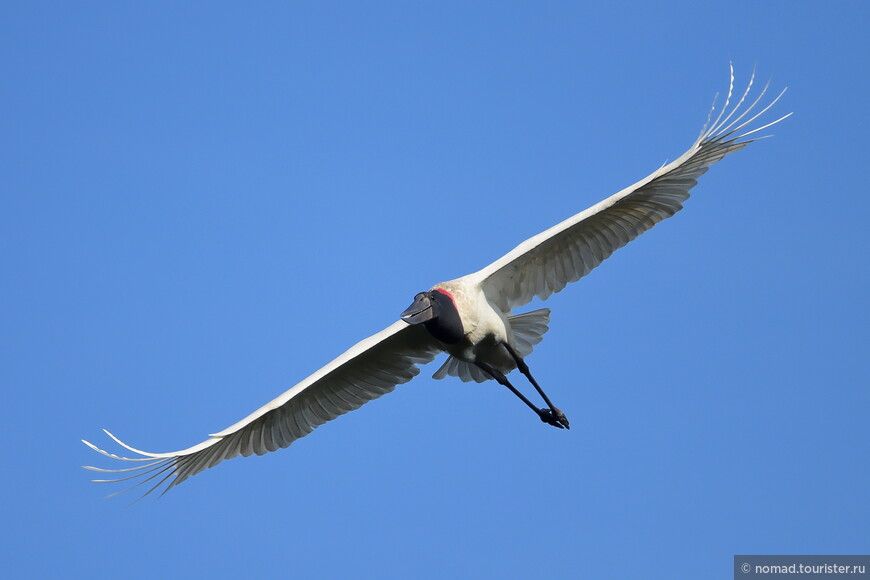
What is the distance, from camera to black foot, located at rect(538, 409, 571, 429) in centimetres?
1712

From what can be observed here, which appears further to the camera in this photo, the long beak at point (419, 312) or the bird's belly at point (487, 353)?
the bird's belly at point (487, 353)

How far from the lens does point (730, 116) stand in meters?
16.4

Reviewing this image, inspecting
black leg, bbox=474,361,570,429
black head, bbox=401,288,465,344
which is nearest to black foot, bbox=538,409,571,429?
black leg, bbox=474,361,570,429

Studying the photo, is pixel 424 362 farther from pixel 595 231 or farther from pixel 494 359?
pixel 595 231

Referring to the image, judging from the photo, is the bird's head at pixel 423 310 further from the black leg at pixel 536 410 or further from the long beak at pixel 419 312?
the black leg at pixel 536 410

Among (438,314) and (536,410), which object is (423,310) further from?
(536,410)

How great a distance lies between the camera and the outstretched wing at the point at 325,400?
56.3ft

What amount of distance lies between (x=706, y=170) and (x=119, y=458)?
6.54 meters

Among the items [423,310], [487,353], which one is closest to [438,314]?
[423,310]

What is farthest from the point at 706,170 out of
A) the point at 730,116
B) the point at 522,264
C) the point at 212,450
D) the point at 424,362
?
the point at 212,450

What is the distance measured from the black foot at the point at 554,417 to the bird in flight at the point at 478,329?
10 mm

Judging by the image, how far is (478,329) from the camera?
16.6 metres

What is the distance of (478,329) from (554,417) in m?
1.35

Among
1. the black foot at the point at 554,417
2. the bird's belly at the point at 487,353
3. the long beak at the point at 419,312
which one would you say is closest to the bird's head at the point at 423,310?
A: the long beak at the point at 419,312
